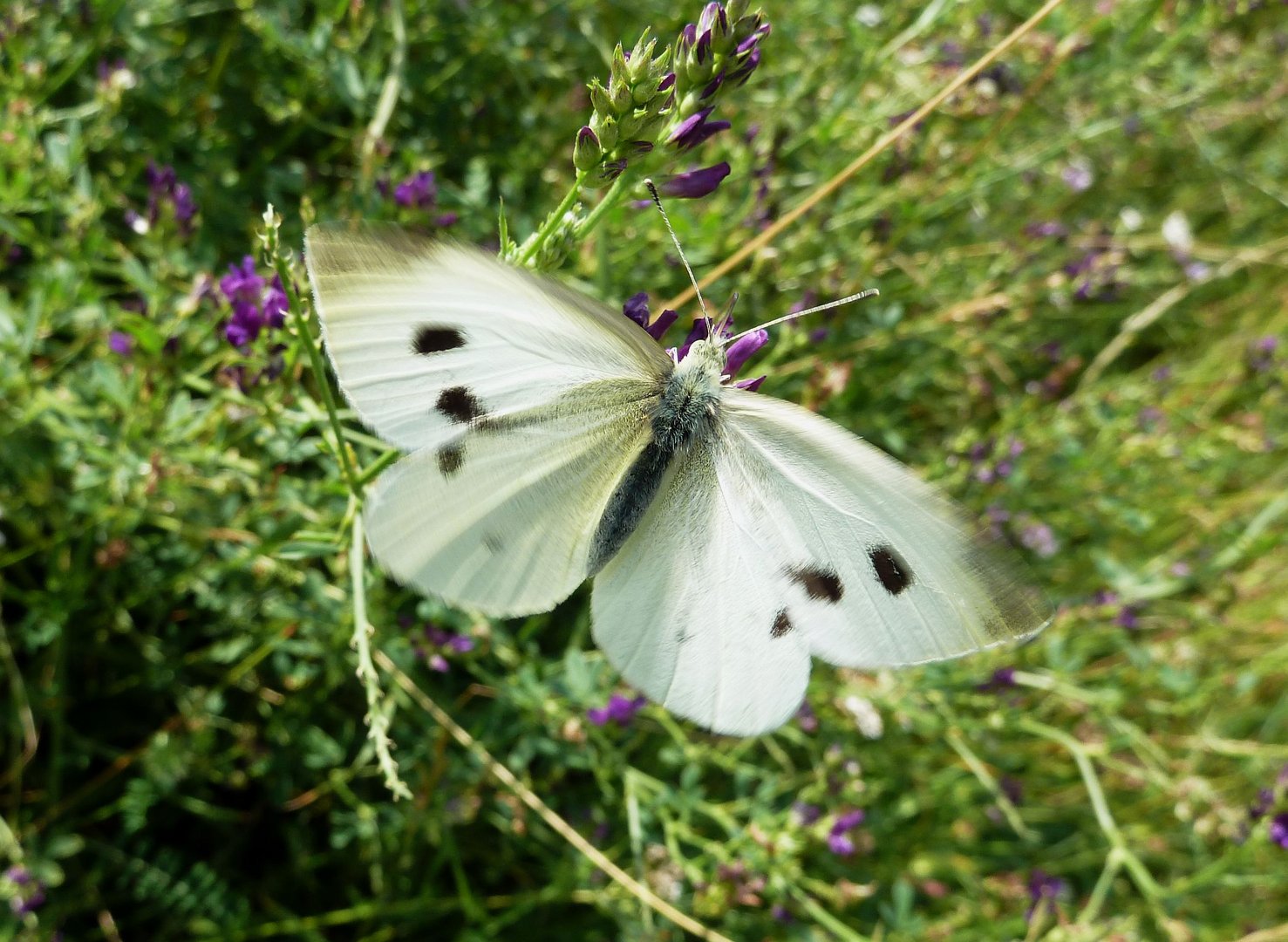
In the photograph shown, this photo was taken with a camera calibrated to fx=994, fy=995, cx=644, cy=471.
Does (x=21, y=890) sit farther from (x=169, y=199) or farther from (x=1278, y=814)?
(x=1278, y=814)

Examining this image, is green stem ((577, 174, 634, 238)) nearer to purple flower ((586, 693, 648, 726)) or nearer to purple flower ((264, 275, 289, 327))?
purple flower ((264, 275, 289, 327))

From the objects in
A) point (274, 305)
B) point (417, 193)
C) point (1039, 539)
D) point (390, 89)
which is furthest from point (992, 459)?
point (274, 305)

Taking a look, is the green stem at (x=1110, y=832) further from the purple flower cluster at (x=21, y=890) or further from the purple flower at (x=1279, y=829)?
the purple flower cluster at (x=21, y=890)

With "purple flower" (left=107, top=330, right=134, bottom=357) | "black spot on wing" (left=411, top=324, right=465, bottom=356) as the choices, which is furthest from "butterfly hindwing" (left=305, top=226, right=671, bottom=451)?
"purple flower" (left=107, top=330, right=134, bottom=357)

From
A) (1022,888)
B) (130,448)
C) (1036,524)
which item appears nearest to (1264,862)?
(1022,888)

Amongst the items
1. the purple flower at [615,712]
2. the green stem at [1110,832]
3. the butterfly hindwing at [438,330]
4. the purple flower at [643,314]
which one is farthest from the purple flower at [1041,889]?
the butterfly hindwing at [438,330]

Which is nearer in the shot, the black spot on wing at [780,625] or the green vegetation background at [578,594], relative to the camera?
the black spot on wing at [780,625]
